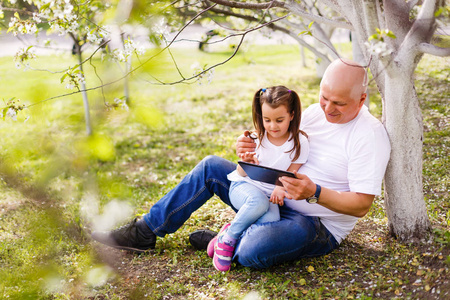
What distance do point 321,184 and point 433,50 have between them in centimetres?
102

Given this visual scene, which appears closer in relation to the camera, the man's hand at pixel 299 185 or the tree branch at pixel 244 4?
the man's hand at pixel 299 185

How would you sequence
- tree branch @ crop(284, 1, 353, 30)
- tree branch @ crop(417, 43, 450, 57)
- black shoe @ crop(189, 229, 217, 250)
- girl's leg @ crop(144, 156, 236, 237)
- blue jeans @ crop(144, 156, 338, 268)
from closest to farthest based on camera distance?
1. tree branch @ crop(417, 43, 450, 57)
2. blue jeans @ crop(144, 156, 338, 268)
3. tree branch @ crop(284, 1, 353, 30)
4. girl's leg @ crop(144, 156, 236, 237)
5. black shoe @ crop(189, 229, 217, 250)

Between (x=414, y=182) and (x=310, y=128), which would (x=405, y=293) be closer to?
(x=414, y=182)

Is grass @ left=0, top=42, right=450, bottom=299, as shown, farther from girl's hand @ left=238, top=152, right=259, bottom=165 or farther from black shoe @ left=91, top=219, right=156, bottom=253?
girl's hand @ left=238, top=152, right=259, bottom=165

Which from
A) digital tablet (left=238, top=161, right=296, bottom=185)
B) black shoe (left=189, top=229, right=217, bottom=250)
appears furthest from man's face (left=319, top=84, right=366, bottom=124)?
black shoe (left=189, top=229, right=217, bottom=250)

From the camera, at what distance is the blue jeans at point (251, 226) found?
8.61 feet

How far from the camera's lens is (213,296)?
2.65 meters

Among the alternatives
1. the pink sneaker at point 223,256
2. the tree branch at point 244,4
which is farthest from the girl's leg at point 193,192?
the tree branch at point 244,4

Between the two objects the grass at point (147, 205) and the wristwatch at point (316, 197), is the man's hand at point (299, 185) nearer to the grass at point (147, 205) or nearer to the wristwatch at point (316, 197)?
the wristwatch at point (316, 197)

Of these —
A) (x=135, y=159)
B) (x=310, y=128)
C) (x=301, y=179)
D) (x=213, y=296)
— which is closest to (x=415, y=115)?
(x=310, y=128)

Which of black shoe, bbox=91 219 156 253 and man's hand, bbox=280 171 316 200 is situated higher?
man's hand, bbox=280 171 316 200

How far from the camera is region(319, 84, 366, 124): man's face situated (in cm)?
252

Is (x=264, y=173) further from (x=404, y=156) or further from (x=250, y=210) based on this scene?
(x=404, y=156)

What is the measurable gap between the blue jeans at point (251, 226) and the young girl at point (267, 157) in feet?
0.26
